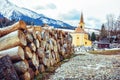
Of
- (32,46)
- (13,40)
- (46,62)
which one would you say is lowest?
(46,62)

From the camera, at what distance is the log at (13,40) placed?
10520mm

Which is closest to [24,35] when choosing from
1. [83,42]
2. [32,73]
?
[32,73]

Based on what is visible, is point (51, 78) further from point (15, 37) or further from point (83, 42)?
point (83, 42)

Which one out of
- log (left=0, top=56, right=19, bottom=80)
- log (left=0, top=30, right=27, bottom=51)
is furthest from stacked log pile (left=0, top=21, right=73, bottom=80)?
log (left=0, top=56, right=19, bottom=80)

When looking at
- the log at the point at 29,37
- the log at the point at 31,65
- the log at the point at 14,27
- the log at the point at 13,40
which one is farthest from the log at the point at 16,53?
the log at the point at 29,37

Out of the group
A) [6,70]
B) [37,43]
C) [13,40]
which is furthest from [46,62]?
[6,70]

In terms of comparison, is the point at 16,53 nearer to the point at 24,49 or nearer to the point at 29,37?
the point at 24,49

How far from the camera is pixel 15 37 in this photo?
416 inches

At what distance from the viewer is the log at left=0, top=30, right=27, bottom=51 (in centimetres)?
1052

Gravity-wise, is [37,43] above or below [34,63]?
above

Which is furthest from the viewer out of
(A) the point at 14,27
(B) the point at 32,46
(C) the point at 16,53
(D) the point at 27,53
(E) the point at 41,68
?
(E) the point at 41,68

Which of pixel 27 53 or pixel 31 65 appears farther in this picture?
pixel 31 65

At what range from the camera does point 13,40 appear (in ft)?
34.9

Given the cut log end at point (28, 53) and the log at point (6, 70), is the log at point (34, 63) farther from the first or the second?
the log at point (6, 70)
